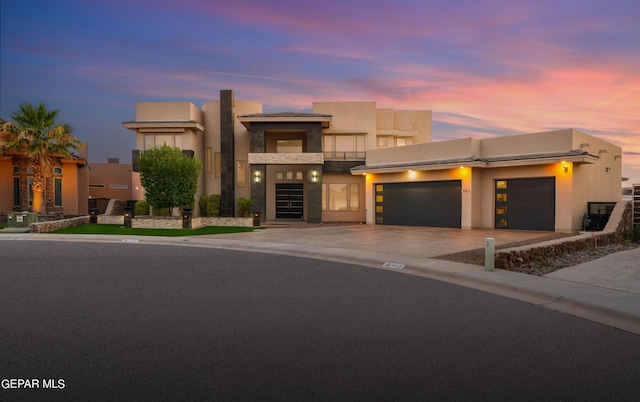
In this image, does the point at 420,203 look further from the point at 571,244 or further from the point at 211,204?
the point at 211,204

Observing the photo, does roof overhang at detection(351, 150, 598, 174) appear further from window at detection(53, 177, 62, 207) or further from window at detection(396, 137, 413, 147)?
window at detection(53, 177, 62, 207)

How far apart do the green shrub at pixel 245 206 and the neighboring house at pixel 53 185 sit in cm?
1344

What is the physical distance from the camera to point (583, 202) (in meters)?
23.2

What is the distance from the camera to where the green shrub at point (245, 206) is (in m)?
31.6

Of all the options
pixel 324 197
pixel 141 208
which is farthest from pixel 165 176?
pixel 324 197

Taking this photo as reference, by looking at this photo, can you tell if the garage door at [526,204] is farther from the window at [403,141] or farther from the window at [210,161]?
the window at [210,161]

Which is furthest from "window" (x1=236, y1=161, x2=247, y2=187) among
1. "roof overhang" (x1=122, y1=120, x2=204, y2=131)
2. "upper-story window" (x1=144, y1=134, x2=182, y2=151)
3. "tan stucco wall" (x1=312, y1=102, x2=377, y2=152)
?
"tan stucco wall" (x1=312, y1=102, x2=377, y2=152)

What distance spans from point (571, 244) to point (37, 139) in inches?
1255

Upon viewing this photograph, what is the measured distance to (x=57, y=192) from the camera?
3453 cm

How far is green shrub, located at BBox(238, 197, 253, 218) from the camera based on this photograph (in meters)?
31.6

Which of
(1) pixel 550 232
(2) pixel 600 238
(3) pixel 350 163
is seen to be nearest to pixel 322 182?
(3) pixel 350 163

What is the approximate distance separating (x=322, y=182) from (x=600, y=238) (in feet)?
64.3

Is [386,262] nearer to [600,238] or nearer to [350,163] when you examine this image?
[600,238]

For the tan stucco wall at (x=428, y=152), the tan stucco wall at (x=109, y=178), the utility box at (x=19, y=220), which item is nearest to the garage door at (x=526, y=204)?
the tan stucco wall at (x=428, y=152)
